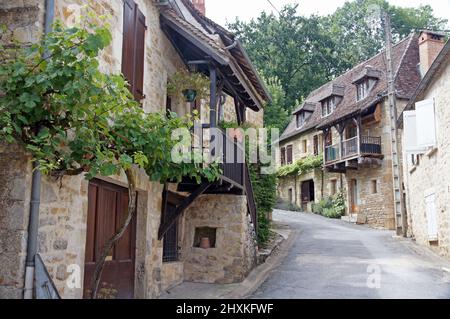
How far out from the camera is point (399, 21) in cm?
3631

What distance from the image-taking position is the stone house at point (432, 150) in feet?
37.1

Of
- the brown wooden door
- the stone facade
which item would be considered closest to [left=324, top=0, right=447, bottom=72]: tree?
the stone facade

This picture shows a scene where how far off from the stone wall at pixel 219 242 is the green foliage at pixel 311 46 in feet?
87.9

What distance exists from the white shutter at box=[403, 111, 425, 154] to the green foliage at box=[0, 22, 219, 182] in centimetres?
989

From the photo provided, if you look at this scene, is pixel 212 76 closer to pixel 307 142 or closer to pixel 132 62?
pixel 132 62

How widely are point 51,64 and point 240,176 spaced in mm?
6476

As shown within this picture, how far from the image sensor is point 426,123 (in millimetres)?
12312

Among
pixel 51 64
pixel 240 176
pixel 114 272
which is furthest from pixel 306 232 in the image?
pixel 51 64

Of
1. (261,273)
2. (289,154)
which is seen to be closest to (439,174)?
(261,273)

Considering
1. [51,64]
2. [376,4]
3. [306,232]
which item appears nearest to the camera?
[51,64]

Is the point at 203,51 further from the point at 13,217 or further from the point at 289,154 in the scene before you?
the point at 289,154

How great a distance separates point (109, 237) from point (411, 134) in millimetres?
9702

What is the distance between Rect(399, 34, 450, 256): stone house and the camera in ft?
37.1
